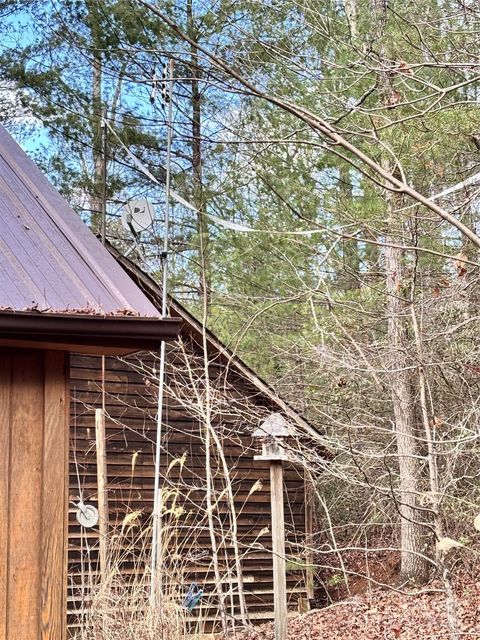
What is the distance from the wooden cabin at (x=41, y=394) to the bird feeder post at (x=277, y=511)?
13.3 feet

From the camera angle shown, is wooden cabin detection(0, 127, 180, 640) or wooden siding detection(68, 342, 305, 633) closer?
wooden cabin detection(0, 127, 180, 640)

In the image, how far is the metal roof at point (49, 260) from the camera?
3.88 metres

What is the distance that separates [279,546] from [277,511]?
1.08ft

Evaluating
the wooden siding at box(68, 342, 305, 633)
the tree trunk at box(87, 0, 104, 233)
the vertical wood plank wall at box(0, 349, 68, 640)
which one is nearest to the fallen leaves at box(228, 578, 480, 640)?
the wooden siding at box(68, 342, 305, 633)

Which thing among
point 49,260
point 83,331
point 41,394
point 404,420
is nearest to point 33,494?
point 41,394

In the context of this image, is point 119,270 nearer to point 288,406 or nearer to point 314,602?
point 288,406

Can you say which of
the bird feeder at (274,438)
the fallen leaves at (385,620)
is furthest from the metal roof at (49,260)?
the fallen leaves at (385,620)

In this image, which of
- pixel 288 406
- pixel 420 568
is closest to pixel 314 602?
pixel 420 568

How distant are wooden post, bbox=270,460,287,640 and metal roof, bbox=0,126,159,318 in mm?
4062

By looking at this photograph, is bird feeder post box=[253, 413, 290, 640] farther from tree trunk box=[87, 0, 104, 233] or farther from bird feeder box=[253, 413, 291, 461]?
tree trunk box=[87, 0, 104, 233]

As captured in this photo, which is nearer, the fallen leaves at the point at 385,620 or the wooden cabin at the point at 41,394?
the wooden cabin at the point at 41,394

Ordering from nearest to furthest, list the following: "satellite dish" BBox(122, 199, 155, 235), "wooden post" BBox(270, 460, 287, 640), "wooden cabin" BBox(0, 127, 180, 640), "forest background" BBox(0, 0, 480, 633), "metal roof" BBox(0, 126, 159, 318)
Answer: "wooden cabin" BBox(0, 127, 180, 640), "metal roof" BBox(0, 126, 159, 318), "wooden post" BBox(270, 460, 287, 640), "satellite dish" BBox(122, 199, 155, 235), "forest background" BBox(0, 0, 480, 633)

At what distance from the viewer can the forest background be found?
32.6 ft

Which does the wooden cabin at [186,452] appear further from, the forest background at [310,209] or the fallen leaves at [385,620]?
the fallen leaves at [385,620]
